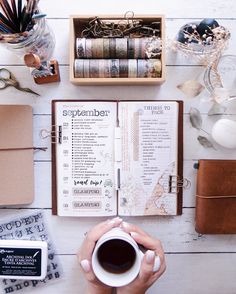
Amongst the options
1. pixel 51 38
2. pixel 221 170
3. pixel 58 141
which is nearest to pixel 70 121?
pixel 58 141

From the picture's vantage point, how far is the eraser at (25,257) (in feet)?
2.99

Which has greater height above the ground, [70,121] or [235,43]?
[235,43]

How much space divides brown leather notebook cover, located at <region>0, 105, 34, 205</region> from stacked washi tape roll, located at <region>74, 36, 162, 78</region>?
0.16 metres

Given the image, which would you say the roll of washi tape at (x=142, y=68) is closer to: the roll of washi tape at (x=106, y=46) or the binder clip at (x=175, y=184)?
the roll of washi tape at (x=106, y=46)

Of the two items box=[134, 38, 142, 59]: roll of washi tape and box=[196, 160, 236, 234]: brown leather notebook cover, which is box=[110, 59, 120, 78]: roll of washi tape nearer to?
box=[134, 38, 142, 59]: roll of washi tape

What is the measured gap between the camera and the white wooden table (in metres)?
0.92

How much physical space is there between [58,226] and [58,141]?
0.64 ft

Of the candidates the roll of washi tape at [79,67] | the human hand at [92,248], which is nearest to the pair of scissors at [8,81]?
the roll of washi tape at [79,67]

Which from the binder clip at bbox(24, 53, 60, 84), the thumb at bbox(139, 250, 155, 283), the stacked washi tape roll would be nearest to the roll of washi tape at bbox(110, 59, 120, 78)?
the stacked washi tape roll

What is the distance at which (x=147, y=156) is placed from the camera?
918mm

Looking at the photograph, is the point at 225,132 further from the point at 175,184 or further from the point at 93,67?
the point at 93,67

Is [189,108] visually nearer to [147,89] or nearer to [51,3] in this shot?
[147,89]

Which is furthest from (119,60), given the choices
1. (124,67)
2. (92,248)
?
(92,248)

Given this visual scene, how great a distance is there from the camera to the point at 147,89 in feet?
3.03
